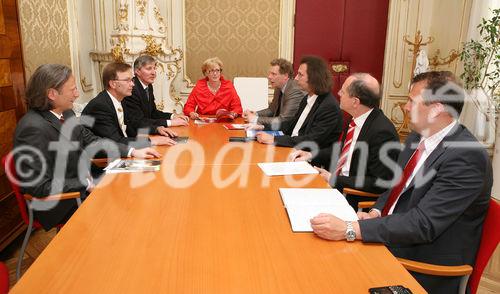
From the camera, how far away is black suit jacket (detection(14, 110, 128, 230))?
2.06 m

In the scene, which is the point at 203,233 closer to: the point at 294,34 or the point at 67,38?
the point at 67,38

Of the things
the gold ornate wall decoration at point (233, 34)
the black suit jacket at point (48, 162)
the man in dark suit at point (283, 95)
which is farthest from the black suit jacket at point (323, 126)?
the gold ornate wall decoration at point (233, 34)

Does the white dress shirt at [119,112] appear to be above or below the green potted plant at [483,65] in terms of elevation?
below

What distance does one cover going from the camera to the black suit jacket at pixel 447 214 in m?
1.39

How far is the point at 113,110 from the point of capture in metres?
2.90

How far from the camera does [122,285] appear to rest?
3.51 feet

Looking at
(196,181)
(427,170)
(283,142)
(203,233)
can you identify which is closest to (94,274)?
(203,233)

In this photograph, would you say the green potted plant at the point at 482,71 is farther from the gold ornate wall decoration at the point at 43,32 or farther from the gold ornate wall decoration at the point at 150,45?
the gold ornate wall decoration at the point at 43,32

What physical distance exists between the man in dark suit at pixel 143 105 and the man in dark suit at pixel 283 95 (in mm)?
744

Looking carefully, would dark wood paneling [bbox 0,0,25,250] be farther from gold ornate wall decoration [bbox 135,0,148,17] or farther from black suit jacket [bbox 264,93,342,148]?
gold ornate wall decoration [bbox 135,0,148,17]

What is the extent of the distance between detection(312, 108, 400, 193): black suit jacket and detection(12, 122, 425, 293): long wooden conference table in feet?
1.34

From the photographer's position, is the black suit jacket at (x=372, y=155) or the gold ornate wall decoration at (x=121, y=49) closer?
the black suit jacket at (x=372, y=155)

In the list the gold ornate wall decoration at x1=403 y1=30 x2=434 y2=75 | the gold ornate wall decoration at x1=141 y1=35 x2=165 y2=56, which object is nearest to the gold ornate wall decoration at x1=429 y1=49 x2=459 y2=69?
the gold ornate wall decoration at x1=403 y1=30 x2=434 y2=75

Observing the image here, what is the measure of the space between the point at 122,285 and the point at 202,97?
3471mm
